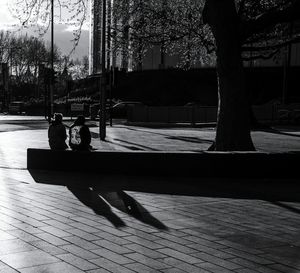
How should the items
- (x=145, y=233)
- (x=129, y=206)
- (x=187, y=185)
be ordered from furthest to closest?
(x=187, y=185) < (x=129, y=206) < (x=145, y=233)

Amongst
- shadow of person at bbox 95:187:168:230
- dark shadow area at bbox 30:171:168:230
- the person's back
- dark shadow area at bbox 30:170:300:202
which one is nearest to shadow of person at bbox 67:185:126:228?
dark shadow area at bbox 30:171:168:230

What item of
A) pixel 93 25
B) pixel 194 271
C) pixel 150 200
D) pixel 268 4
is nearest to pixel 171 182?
pixel 150 200

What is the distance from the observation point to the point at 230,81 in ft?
40.6

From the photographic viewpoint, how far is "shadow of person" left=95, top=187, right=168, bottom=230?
22.1 feet

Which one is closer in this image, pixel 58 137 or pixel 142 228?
pixel 142 228

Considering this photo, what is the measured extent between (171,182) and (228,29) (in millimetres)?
4249

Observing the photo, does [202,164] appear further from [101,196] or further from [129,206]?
[129,206]

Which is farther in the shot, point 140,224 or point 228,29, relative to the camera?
point 228,29

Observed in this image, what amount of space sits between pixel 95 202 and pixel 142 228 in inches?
69.9

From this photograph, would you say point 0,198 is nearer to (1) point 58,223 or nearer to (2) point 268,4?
(1) point 58,223

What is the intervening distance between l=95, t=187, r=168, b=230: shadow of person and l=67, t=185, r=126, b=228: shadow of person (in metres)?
0.12

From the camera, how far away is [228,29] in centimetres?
1241

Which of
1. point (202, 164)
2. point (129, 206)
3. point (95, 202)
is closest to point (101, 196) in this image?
point (95, 202)

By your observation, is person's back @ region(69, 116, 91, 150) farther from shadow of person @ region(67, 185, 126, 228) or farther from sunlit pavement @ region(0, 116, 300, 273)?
shadow of person @ region(67, 185, 126, 228)
